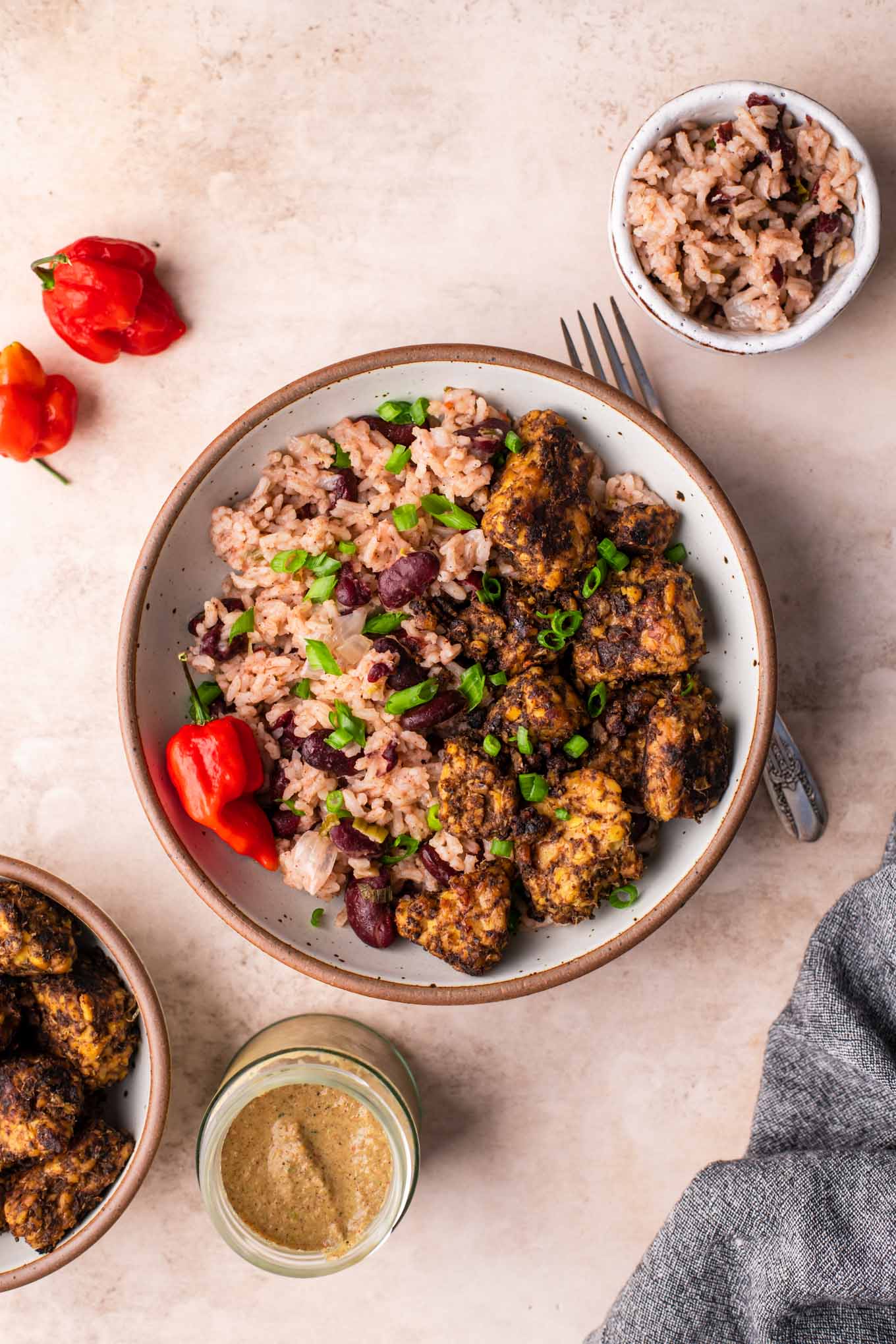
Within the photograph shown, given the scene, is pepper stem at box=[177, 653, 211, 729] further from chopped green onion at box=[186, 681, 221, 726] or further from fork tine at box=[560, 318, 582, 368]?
fork tine at box=[560, 318, 582, 368]

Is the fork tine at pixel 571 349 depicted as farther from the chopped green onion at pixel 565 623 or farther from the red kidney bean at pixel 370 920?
the red kidney bean at pixel 370 920

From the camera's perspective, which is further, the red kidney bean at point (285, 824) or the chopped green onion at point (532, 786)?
the red kidney bean at point (285, 824)

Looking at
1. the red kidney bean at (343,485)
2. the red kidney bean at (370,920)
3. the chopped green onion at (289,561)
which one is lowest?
the red kidney bean at (370,920)

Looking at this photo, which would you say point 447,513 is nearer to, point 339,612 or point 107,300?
point 339,612

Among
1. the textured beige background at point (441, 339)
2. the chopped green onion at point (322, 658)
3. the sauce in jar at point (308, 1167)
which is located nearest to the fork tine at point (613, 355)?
the textured beige background at point (441, 339)

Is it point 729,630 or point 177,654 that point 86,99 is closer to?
point 177,654

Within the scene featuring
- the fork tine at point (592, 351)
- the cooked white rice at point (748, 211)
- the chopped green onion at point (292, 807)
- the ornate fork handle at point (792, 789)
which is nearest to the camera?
the cooked white rice at point (748, 211)
